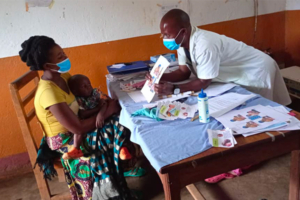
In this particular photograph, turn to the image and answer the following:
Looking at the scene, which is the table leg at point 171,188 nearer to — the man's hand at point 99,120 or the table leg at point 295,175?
the table leg at point 295,175

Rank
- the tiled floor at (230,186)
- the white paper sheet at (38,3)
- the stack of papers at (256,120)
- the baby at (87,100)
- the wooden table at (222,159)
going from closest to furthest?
the wooden table at (222,159) → the stack of papers at (256,120) → the baby at (87,100) → the tiled floor at (230,186) → the white paper sheet at (38,3)

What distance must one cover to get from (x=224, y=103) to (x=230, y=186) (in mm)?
929

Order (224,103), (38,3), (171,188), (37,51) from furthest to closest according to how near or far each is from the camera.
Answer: (38,3) < (37,51) < (224,103) < (171,188)

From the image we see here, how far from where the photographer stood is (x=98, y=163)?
6.22ft

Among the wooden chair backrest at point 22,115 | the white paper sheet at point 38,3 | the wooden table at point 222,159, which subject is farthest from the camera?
the white paper sheet at point 38,3

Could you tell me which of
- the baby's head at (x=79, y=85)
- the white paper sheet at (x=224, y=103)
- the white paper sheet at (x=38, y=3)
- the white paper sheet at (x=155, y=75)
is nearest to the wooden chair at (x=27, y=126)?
the baby's head at (x=79, y=85)

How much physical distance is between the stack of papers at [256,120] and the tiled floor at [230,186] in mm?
908

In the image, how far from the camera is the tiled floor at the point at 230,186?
212 cm

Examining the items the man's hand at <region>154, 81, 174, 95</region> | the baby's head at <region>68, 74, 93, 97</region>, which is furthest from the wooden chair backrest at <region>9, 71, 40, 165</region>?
the man's hand at <region>154, 81, 174, 95</region>

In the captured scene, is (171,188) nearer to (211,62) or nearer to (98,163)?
(98,163)

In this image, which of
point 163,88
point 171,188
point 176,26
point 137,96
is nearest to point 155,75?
point 163,88

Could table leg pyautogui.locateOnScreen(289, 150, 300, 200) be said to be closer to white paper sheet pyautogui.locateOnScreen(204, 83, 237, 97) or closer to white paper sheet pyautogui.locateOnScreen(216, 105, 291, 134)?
white paper sheet pyautogui.locateOnScreen(216, 105, 291, 134)

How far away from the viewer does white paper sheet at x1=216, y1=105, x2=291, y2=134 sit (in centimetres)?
132

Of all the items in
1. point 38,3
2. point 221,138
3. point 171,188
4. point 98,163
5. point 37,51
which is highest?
point 38,3
